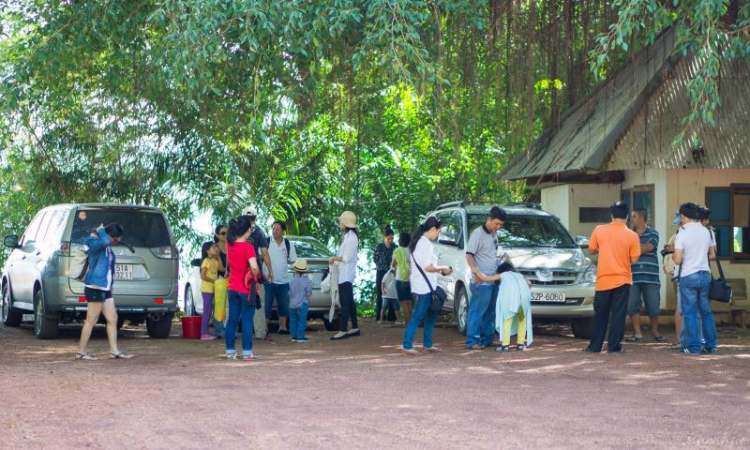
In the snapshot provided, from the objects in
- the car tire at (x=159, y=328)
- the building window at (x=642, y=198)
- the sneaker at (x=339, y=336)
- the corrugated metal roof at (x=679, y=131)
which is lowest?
the sneaker at (x=339, y=336)

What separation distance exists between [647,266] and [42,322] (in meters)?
8.42

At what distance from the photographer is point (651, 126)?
18719 millimetres

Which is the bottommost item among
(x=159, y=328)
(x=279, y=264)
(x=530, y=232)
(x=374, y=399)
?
(x=374, y=399)

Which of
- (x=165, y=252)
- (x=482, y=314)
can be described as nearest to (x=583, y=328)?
(x=482, y=314)

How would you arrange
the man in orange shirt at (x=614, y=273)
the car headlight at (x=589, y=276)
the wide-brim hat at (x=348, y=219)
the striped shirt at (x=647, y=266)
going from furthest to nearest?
the car headlight at (x=589, y=276), the wide-brim hat at (x=348, y=219), the striped shirt at (x=647, y=266), the man in orange shirt at (x=614, y=273)

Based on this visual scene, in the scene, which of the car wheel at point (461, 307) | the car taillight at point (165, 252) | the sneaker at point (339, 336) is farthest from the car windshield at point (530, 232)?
the car taillight at point (165, 252)

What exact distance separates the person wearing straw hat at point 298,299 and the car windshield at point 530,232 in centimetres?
286

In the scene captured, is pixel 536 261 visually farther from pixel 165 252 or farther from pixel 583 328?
pixel 165 252

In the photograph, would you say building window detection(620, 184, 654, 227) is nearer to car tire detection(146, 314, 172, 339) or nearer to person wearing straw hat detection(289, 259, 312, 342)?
person wearing straw hat detection(289, 259, 312, 342)

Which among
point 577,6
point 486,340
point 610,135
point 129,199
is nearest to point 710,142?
point 610,135

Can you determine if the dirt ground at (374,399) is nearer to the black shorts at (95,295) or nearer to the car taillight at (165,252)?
the black shorts at (95,295)

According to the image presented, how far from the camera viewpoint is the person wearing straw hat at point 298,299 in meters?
15.7

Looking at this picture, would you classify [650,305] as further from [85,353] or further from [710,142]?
[85,353]

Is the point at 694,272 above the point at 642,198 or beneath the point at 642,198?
beneath
